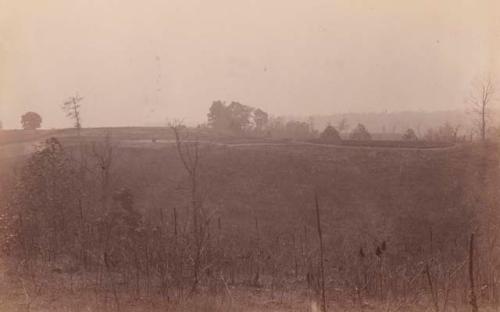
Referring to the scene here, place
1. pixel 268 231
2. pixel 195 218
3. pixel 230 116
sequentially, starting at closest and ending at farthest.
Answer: pixel 195 218
pixel 268 231
pixel 230 116

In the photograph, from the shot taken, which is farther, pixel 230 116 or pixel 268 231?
pixel 230 116

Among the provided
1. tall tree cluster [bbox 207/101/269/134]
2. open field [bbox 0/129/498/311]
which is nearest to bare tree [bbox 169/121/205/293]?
open field [bbox 0/129/498/311]

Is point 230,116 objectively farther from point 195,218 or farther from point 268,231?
point 195,218

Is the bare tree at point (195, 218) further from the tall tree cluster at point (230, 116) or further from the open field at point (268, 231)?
the tall tree cluster at point (230, 116)

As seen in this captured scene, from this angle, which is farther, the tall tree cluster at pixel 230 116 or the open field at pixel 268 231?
the tall tree cluster at pixel 230 116

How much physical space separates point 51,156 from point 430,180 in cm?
1944

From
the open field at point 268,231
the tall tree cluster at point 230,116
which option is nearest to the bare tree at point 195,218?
the open field at point 268,231

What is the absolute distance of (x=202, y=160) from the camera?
30.2 m

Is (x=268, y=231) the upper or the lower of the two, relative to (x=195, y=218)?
lower

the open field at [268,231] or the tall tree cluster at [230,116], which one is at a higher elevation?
the tall tree cluster at [230,116]

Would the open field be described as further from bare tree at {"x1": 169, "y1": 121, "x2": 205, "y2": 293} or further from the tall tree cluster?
the tall tree cluster

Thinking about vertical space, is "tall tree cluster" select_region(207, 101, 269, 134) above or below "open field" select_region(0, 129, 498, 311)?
above

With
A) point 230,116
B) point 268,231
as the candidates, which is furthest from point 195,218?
point 230,116

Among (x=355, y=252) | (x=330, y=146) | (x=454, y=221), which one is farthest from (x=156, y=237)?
(x=330, y=146)
